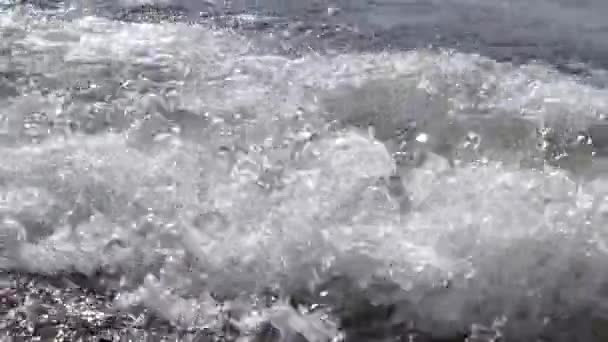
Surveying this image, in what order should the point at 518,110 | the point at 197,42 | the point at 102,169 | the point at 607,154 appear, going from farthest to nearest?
the point at 197,42
the point at 518,110
the point at 607,154
the point at 102,169

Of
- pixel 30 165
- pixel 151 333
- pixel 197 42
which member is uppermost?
pixel 197 42

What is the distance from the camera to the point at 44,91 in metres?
4.61

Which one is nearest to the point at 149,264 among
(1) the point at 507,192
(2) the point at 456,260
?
(2) the point at 456,260

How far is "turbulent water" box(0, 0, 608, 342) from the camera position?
3.02 metres

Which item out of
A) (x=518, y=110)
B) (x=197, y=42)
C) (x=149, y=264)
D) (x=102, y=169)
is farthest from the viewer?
(x=197, y=42)

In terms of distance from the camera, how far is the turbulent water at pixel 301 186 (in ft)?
9.91

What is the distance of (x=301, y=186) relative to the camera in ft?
12.2

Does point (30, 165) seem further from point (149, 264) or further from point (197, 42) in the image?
point (197, 42)

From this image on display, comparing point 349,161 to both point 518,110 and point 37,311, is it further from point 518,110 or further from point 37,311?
point 37,311

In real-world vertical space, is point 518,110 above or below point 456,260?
above

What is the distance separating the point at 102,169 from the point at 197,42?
73.6 inches

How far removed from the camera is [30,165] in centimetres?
382

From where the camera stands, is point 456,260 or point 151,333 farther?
point 456,260

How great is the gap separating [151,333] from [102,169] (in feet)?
4.22
